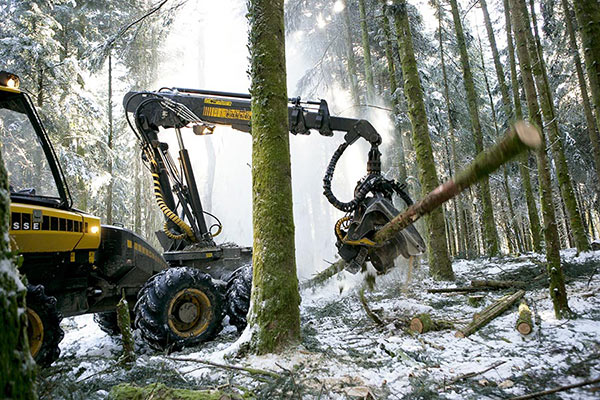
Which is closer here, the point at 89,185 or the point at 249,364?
the point at 249,364

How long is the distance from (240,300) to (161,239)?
2477 millimetres

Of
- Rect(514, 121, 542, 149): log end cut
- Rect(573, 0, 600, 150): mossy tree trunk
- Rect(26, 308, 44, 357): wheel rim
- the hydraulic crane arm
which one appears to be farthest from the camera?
the hydraulic crane arm

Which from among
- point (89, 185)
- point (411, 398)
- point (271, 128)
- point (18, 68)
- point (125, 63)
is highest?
point (125, 63)

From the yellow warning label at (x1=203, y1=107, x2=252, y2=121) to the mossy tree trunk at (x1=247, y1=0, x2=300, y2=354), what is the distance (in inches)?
76.5

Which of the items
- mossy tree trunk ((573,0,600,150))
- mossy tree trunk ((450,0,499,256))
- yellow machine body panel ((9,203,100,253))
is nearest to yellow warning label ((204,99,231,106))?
yellow machine body panel ((9,203,100,253))

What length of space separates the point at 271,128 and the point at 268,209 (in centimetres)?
96

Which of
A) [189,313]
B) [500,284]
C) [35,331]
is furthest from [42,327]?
[500,284]

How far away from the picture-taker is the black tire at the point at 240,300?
5605 millimetres

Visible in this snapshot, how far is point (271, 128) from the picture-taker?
4270mm

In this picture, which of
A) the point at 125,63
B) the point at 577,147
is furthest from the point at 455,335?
the point at 125,63

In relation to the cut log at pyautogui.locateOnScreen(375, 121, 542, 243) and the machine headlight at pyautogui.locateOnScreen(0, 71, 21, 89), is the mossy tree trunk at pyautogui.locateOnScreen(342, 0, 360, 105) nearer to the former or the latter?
A: the machine headlight at pyautogui.locateOnScreen(0, 71, 21, 89)

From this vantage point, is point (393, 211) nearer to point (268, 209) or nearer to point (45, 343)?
point (268, 209)

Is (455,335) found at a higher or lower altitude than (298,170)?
lower

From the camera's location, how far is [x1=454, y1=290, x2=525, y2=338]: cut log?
4090 millimetres
